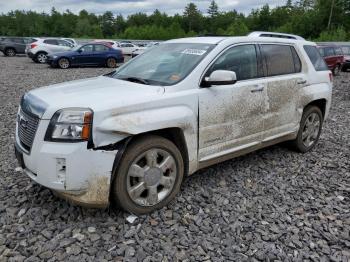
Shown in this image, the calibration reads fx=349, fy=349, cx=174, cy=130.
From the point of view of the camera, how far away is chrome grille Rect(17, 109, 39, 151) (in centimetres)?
319

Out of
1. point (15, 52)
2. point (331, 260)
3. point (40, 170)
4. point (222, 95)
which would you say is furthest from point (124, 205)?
point (15, 52)

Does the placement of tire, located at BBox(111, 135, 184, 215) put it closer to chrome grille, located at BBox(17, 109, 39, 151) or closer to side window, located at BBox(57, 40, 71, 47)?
chrome grille, located at BBox(17, 109, 39, 151)

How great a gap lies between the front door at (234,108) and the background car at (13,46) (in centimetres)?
2640

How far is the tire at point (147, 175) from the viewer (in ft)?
10.8

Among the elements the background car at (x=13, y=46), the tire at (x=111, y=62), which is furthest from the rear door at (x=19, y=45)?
the tire at (x=111, y=62)

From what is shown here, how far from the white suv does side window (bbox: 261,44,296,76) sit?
0.05ft

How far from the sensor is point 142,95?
3352 millimetres

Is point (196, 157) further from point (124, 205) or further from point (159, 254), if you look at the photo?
point (159, 254)

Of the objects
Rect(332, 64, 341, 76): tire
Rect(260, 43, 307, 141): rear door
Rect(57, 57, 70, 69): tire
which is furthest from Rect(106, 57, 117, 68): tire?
Rect(260, 43, 307, 141): rear door

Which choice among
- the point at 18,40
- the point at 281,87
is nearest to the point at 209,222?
the point at 281,87

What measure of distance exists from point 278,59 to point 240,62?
80 centimetres

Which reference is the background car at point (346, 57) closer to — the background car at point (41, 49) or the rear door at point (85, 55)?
the rear door at point (85, 55)

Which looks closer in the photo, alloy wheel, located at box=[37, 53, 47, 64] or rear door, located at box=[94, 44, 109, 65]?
rear door, located at box=[94, 44, 109, 65]

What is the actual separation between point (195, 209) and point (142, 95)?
1338 mm
